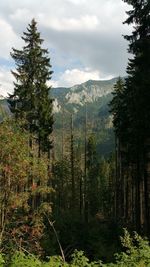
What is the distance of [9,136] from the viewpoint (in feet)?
56.9

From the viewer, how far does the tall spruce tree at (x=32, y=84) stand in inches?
1444

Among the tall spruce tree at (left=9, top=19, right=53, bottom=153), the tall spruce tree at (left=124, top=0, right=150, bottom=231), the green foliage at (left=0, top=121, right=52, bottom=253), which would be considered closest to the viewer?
the green foliage at (left=0, top=121, right=52, bottom=253)

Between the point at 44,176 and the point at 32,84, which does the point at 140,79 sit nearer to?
the point at 44,176

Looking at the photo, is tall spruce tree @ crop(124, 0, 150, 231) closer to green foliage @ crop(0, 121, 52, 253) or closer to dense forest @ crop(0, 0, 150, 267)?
dense forest @ crop(0, 0, 150, 267)

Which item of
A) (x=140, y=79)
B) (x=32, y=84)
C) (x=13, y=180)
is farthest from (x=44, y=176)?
(x=32, y=84)

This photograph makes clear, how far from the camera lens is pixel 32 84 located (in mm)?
37125

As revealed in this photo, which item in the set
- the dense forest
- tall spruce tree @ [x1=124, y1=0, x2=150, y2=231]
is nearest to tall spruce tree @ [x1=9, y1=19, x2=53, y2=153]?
the dense forest

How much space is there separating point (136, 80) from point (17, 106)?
17.1 meters

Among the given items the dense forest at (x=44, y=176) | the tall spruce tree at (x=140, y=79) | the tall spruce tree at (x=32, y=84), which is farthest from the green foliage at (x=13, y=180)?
the tall spruce tree at (x=32, y=84)

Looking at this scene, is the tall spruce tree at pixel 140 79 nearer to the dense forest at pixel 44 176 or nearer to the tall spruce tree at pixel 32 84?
the dense forest at pixel 44 176

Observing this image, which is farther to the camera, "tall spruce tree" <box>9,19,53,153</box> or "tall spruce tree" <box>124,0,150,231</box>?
"tall spruce tree" <box>9,19,53,153</box>

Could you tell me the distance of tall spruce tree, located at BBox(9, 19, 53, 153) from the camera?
120ft

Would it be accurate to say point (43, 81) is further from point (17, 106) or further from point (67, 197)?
point (67, 197)

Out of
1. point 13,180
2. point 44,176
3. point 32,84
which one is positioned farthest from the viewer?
point 32,84
